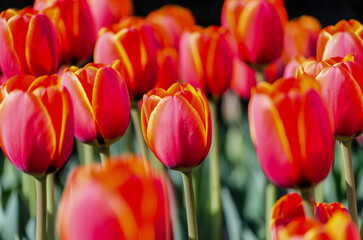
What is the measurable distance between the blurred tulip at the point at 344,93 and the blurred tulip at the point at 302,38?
2.10 feet

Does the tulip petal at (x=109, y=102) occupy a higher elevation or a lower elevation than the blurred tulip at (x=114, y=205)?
lower

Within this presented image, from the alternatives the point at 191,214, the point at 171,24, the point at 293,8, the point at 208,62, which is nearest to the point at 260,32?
the point at 208,62

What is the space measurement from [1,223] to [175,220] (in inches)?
13.2

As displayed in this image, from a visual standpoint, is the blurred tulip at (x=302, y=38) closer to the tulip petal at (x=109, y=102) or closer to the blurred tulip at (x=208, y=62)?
the blurred tulip at (x=208, y=62)

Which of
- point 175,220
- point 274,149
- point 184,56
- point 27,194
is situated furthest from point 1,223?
point 274,149

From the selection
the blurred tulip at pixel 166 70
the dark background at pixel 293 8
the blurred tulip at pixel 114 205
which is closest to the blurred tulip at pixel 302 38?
the blurred tulip at pixel 166 70

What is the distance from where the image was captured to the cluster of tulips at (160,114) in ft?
1.30

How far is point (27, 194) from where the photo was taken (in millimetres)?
1243

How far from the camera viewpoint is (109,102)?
2.32ft

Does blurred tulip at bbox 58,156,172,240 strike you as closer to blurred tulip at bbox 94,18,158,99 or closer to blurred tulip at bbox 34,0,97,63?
blurred tulip at bbox 94,18,158,99

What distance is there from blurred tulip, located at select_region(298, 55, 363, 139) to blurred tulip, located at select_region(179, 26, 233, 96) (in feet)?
1.22

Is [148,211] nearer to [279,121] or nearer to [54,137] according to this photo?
[279,121]

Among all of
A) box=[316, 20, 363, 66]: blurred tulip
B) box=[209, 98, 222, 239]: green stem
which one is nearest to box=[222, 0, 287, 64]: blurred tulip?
box=[209, 98, 222, 239]: green stem

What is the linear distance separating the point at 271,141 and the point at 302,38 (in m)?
0.83
